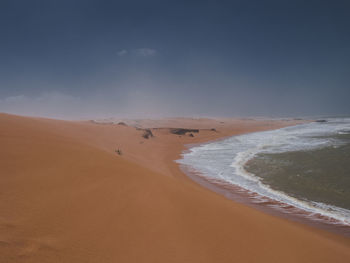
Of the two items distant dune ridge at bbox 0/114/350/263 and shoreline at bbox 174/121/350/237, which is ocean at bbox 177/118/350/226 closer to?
shoreline at bbox 174/121/350/237

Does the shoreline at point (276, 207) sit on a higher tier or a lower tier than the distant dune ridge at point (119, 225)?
lower

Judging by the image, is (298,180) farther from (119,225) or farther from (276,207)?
(119,225)


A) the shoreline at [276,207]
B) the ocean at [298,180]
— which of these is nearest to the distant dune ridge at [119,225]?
the shoreline at [276,207]

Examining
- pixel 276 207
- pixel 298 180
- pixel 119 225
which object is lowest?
pixel 276 207

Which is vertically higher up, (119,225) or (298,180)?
(119,225)

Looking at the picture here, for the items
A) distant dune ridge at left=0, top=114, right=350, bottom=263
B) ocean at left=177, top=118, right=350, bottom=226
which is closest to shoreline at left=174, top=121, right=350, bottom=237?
ocean at left=177, top=118, right=350, bottom=226

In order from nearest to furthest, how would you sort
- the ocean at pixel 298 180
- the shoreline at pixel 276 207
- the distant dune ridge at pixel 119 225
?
1. the distant dune ridge at pixel 119 225
2. the shoreline at pixel 276 207
3. the ocean at pixel 298 180

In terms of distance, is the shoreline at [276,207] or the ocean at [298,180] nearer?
the shoreline at [276,207]

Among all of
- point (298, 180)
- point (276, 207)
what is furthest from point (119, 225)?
A: point (298, 180)

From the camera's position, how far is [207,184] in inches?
259

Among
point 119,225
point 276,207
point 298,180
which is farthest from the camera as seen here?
point 298,180

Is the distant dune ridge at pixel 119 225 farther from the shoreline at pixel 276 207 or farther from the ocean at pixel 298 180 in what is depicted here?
the ocean at pixel 298 180

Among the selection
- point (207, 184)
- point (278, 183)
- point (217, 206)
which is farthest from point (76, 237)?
point (278, 183)

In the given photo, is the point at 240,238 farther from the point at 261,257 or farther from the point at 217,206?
the point at 217,206
